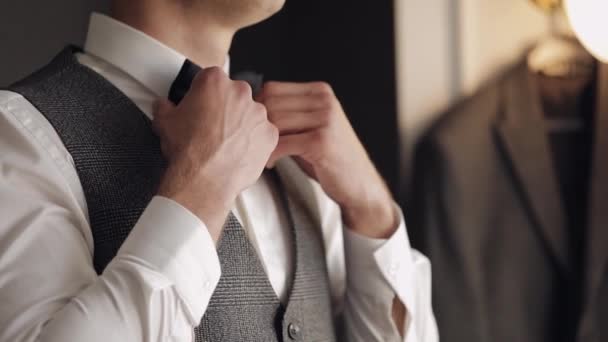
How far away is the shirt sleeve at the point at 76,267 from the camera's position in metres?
0.76

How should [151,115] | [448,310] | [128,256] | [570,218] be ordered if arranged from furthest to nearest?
[570,218], [448,310], [151,115], [128,256]

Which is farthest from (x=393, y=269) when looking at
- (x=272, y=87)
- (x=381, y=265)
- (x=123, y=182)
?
(x=123, y=182)

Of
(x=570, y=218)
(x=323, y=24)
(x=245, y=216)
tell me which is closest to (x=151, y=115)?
(x=245, y=216)

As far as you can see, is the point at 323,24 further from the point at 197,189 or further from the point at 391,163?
the point at 197,189

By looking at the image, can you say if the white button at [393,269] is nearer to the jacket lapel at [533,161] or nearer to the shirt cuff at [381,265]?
the shirt cuff at [381,265]

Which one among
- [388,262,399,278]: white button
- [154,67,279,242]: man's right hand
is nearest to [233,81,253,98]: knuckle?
[154,67,279,242]: man's right hand

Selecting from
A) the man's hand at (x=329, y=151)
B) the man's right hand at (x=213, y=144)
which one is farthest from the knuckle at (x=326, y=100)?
the man's right hand at (x=213, y=144)

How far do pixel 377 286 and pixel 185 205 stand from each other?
40 cm

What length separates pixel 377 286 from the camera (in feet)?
3.78

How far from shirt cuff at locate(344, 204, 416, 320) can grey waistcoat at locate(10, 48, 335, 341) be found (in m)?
0.15

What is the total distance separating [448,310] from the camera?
1.74m

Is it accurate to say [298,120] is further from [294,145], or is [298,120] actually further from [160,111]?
[160,111]

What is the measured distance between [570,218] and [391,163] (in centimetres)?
39

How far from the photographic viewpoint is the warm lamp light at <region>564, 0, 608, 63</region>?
1443 mm
